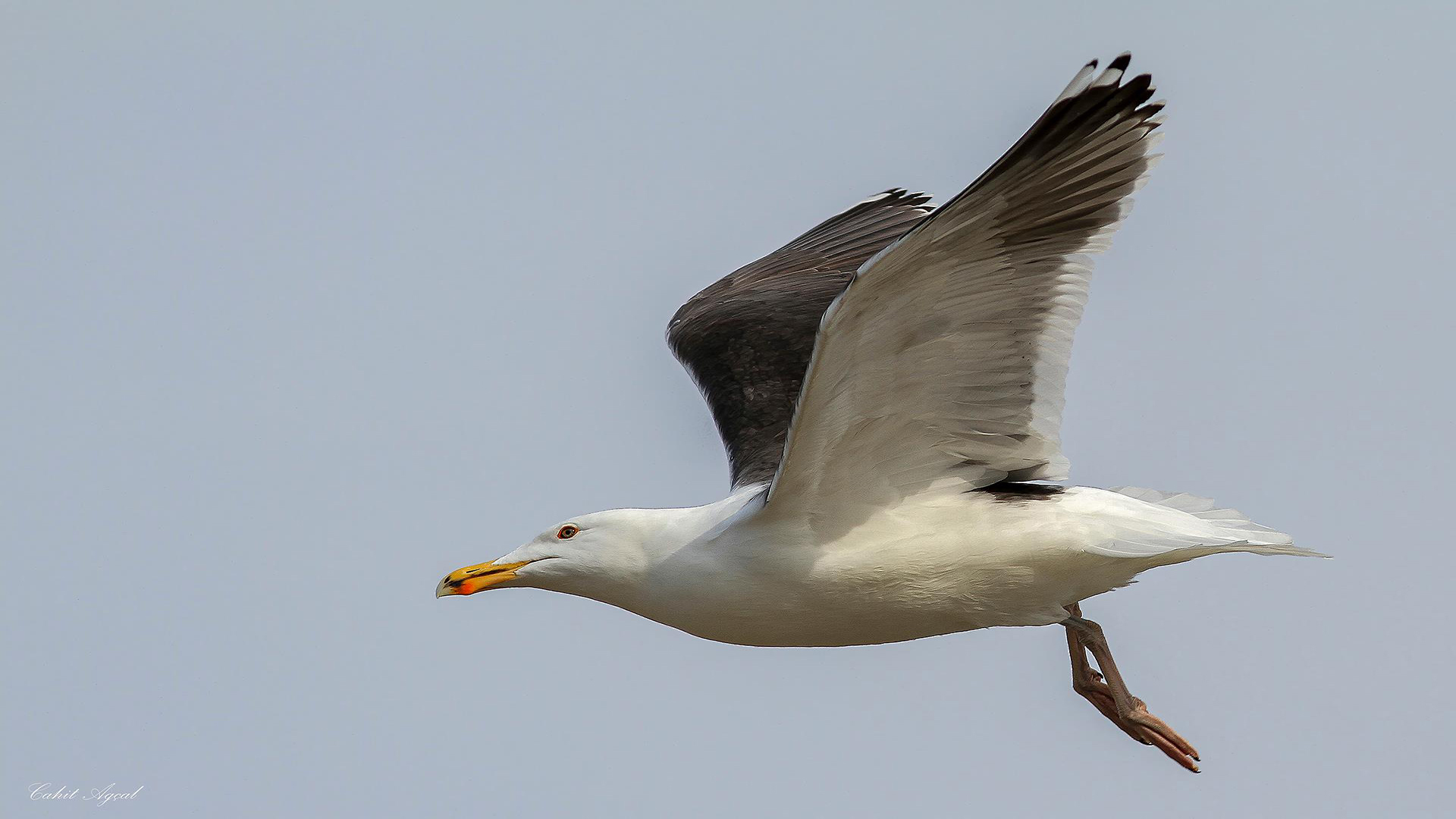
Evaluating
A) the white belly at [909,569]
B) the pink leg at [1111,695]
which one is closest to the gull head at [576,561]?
the white belly at [909,569]

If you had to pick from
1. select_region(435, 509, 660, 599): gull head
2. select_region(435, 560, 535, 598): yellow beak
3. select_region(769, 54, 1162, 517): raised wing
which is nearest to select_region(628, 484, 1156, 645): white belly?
select_region(769, 54, 1162, 517): raised wing

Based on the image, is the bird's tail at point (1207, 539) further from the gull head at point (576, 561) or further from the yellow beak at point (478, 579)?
the yellow beak at point (478, 579)

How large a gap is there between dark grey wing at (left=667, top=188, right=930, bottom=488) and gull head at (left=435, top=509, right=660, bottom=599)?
3.30ft

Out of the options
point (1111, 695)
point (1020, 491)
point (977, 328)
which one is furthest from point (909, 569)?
point (1111, 695)

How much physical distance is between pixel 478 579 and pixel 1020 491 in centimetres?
238

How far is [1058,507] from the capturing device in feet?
24.6

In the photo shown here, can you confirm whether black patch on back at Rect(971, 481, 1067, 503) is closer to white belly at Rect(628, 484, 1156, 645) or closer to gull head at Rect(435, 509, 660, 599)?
white belly at Rect(628, 484, 1156, 645)

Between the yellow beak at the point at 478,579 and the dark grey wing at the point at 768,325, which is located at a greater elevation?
the dark grey wing at the point at 768,325

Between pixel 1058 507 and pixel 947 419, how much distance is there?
2.07 ft

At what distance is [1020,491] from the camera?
7566mm

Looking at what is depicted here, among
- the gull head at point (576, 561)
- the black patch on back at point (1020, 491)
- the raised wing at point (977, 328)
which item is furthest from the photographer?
the gull head at point (576, 561)

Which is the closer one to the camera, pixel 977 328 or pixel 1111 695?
pixel 977 328

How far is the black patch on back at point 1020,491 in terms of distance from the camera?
24.7ft

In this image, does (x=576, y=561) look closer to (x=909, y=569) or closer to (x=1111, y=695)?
(x=909, y=569)
